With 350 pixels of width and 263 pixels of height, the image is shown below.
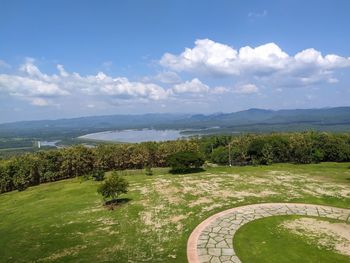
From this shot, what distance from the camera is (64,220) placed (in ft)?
63.7

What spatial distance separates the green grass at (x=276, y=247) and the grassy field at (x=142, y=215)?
9.15ft

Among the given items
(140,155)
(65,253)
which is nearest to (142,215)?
(65,253)

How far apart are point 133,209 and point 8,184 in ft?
98.9

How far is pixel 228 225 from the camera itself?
16.0m

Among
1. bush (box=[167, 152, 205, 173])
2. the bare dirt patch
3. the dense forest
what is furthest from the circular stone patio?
the dense forest

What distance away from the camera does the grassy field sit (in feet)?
46.2

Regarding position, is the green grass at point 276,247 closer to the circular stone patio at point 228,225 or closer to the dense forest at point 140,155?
the circular stone patio at point 228,225

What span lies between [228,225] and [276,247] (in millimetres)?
3253

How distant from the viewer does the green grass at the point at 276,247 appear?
1215cm

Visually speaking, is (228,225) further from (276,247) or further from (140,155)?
(140,155)

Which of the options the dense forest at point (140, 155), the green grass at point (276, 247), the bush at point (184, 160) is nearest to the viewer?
the green grass at point (276, 247)

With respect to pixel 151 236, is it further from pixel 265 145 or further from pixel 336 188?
pixel 265 145

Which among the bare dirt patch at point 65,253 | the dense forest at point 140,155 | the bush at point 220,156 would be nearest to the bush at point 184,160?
the dense forest at point 140,155

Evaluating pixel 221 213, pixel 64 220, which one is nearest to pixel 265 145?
pixel 221 213
